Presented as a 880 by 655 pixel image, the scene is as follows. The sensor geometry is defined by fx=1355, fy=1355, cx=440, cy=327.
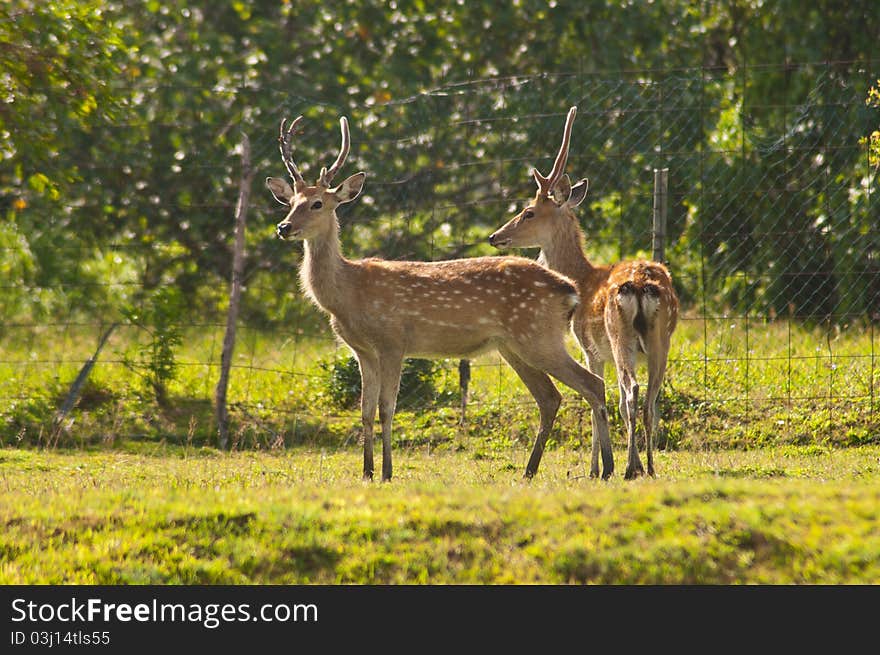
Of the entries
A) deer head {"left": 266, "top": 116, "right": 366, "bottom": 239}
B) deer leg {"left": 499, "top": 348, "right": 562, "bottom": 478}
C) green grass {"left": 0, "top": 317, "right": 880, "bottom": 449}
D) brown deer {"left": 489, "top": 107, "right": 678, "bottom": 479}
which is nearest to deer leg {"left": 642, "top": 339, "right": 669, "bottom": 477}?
brown deer {"left": 489, "top": 107, "right": 678, "bottom": 479}

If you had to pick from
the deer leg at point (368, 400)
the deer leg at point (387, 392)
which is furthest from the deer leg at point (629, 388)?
the deer leg at point (368, 400)

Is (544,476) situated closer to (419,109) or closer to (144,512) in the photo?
(144,512)

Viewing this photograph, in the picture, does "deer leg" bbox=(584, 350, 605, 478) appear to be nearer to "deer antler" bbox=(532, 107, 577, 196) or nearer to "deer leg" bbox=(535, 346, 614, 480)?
"deer leg" bbox=(535, 346, 614, 480)

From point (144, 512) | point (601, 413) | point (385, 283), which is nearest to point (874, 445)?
point (601, 413)

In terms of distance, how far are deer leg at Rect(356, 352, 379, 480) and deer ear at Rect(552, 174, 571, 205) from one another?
2.48m

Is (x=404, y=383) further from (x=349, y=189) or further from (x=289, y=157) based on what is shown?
(x=289, y=157)

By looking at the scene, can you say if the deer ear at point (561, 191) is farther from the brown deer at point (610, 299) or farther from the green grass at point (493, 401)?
the green grass at point (493, 401)

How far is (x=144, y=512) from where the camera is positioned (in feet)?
24.3

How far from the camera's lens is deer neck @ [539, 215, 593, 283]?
11.3m

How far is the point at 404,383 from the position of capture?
12898 millimetres

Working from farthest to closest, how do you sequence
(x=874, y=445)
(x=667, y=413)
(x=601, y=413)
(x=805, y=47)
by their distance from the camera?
(x=805, y=47)
(x=667, y=413)
(x=874, y=445)
(x=601, y=413)

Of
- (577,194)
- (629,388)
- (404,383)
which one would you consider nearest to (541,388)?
(629,388)

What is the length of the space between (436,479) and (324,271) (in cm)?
179

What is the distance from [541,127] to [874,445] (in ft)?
17.7
